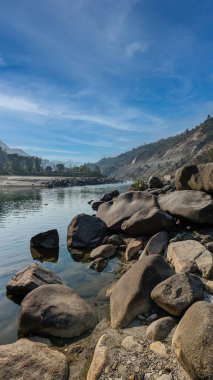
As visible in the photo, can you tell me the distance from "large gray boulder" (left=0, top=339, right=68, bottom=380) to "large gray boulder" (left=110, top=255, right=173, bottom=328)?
193cm

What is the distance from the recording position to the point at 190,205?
50.6 ft

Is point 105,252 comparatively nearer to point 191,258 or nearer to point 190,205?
point 190,205

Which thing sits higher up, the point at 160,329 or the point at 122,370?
the point at 160,329

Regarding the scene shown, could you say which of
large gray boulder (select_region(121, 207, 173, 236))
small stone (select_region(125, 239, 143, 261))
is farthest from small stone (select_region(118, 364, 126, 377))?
large gray boulder (select_region(121, 207, 173, 236))

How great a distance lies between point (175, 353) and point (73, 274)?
7.76 m

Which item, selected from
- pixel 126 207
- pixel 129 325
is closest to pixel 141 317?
pixel 129 325

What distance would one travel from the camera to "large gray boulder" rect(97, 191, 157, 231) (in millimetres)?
18578

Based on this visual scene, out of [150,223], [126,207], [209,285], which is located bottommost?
[209,285]

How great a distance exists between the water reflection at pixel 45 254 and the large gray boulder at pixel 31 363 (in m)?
8.80

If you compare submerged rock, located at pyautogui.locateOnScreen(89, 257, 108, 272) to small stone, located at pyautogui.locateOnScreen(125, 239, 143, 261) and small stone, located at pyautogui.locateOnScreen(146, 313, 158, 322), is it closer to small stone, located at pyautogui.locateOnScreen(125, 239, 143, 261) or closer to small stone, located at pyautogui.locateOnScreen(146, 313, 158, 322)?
small stone, located at pyautogui.locateOnScreen(125, 239, 143, 261)

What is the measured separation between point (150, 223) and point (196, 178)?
3781mm

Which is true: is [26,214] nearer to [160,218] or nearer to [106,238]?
[106,238]

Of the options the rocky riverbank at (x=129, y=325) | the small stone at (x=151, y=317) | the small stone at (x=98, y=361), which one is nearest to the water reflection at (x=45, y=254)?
the rocky riverbank at (x=129, y=325)

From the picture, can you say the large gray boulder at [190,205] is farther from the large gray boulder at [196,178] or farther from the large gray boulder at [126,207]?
the large gray boulder at [126,207]
